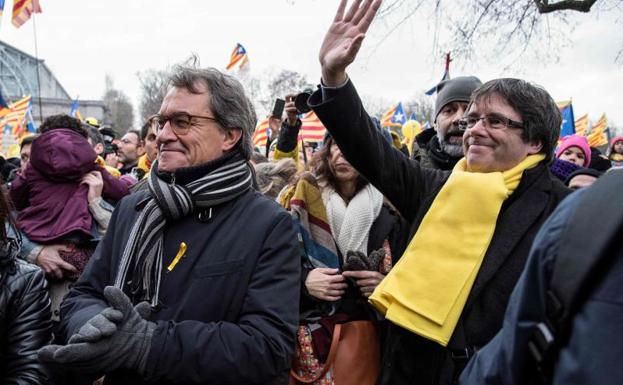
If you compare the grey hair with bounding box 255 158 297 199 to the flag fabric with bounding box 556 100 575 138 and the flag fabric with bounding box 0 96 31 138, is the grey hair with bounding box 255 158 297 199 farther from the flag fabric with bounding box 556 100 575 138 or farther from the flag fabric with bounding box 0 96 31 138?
the flag fabric with bounding box 0 96 31 138

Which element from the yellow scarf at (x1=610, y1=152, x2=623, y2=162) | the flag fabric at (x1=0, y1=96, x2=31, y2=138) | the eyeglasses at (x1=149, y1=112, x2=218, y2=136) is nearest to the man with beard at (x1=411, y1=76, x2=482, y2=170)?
the eyeglasses at (x1=149, y1=112, x2=218, y2=136)

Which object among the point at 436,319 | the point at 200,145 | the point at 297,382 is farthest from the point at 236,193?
the point at 297,382

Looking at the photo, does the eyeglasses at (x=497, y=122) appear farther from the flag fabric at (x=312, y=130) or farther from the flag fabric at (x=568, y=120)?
the flag fabric at (x=568, y=120)

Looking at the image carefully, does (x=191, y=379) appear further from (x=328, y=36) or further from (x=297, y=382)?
(x=328, y=36)

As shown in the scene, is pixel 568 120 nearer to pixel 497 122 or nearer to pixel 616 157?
pixel 616 157

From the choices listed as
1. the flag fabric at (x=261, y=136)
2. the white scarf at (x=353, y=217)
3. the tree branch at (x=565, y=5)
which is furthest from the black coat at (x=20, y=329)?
the flag fabric at (x=261, y=136)

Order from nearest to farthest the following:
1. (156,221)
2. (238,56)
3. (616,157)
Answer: (156,221) → (616,157) → (238,56)

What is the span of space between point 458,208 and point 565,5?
4575mm

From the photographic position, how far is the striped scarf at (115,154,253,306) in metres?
1.84

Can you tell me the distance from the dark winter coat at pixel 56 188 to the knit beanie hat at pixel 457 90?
2.18 meters

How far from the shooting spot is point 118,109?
65.2 meters

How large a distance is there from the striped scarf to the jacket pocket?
0.51ft

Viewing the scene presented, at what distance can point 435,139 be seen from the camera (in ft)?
10.6

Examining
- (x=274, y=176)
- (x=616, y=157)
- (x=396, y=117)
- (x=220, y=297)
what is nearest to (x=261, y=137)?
(x=616, y=157)
